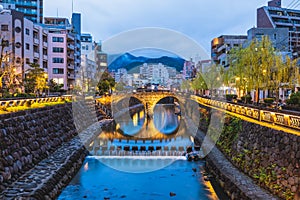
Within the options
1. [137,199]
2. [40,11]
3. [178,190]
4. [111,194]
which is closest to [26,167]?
[111,194]

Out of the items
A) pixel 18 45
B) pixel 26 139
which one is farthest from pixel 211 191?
pixel 18 45

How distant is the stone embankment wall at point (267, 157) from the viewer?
47.4 feet

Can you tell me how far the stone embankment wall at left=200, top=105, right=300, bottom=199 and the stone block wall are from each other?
1310cm

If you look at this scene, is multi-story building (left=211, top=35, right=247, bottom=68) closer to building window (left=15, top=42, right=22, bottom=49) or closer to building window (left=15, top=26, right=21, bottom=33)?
building window (left=15, top=26, right=21, bottom=33)

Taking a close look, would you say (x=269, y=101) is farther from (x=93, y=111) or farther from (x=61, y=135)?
(x=93, y=111)

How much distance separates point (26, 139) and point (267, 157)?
16355 mm

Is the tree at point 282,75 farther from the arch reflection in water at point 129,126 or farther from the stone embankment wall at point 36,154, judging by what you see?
the stone embankment wall at point 36,154

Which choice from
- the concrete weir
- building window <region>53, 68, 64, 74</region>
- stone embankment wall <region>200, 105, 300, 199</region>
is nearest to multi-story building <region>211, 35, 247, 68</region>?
building window <region>53, 68, 64, 74</region>

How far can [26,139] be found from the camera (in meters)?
22.6

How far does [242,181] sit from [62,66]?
67911 mm

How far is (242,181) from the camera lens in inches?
731

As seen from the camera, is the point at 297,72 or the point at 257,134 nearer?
the point at 257,134

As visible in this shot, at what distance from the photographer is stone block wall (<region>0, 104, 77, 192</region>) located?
18219mm

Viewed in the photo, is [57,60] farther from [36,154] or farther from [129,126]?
[36,154]
